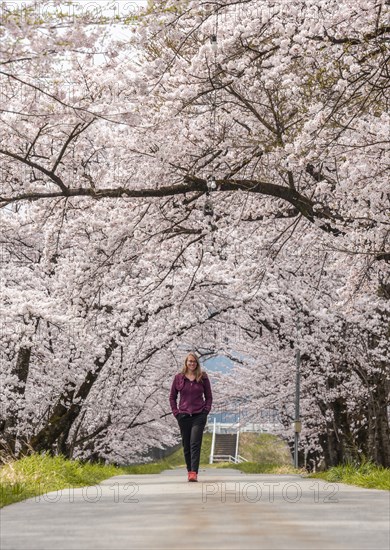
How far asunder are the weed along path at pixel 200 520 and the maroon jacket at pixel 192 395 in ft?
7.95

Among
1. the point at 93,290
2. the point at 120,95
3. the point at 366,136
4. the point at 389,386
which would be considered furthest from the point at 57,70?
the point at 389,386

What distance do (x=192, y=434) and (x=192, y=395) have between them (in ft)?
1.72

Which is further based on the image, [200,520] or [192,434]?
[192,434]

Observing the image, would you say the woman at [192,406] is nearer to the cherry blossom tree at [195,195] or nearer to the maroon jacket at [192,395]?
the maroon jacket at [192,395]

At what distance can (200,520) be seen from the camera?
23.2ft

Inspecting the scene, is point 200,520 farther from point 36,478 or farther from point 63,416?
point 63,416

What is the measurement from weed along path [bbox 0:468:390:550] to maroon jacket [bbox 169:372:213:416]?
7.95 feet

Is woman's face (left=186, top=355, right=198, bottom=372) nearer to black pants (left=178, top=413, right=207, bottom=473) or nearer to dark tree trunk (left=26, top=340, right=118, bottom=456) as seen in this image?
black pants (left=178, top=413, right=207, bottom=473)

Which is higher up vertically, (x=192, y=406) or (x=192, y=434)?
(x=192, y=406)

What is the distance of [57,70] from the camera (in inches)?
426

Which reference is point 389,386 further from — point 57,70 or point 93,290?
point 57,70

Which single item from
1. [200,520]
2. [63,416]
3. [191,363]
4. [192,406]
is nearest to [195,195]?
[191,363]

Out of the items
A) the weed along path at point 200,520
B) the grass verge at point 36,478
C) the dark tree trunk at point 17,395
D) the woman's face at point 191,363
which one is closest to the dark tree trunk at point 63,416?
the dark tree trunk at point 17,395

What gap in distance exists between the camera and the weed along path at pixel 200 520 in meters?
5.80
